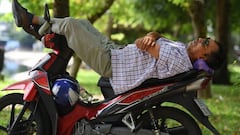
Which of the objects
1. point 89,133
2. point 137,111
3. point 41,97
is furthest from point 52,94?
point 137,111

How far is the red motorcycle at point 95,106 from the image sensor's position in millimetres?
4453

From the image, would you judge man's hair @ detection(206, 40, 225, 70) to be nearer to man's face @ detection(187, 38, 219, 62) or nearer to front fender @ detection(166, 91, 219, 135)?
man's face @ detection(187, 38, 219, 62)

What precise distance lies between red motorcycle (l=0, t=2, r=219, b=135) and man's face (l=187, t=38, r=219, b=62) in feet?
0.63

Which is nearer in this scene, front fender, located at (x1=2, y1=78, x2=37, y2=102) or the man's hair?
the man's hair

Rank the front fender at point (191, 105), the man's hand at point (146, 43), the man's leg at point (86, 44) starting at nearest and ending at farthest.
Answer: the front fender at point (191, 105) → the man's hand at point (146, 43) → the man's leg at point (86, 44)

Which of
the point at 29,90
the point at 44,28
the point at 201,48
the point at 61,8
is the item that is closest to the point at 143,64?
the point at 201,48

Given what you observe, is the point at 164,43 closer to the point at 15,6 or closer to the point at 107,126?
the point at 107,126

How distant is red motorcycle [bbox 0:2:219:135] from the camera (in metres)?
4.45

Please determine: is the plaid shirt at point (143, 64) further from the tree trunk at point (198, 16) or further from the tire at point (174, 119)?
the tree trunk at point (198, 16)

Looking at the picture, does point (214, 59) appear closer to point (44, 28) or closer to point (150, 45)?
point (150, 45)

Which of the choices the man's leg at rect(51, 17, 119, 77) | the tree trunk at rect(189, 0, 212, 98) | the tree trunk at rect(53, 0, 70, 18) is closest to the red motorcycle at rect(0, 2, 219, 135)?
the man's leg at rect(51, 17, 119, 77)

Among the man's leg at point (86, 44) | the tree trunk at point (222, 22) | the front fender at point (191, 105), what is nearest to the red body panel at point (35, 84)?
the man's leg at point (86, 44)

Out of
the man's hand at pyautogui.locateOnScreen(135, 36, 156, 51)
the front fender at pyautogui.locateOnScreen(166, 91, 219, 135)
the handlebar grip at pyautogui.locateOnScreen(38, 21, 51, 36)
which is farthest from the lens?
the handlebar grip at pyautogui.locateOnScreen(38, 21, 51, 36)

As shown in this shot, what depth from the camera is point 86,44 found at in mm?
4676
